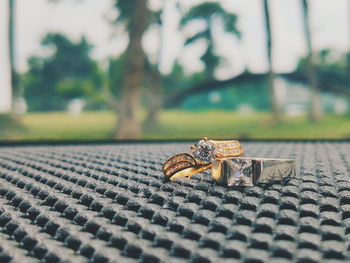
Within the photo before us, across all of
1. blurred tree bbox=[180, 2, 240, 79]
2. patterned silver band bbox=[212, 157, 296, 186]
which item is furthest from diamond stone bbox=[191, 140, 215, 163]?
blurred tree bbox=[180, 2, 240, 79]

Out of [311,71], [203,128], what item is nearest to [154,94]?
[203,128]

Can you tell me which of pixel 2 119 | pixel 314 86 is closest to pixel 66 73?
pixel 2 119

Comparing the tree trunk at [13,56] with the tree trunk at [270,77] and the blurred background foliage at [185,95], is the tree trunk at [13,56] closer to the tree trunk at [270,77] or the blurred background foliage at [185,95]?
the blurred background foliage at [185,95]

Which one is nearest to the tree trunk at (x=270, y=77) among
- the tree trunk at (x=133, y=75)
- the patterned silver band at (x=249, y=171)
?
the tree trunk at (x=133, y=75)

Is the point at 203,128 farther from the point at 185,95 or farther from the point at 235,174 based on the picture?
the point at 235,174

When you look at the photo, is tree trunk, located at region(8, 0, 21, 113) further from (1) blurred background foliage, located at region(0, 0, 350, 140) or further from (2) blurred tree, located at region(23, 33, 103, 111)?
(2) blurred tree, located at region(23, 33, 103, 111)

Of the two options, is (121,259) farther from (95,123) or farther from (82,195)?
(95,123)
